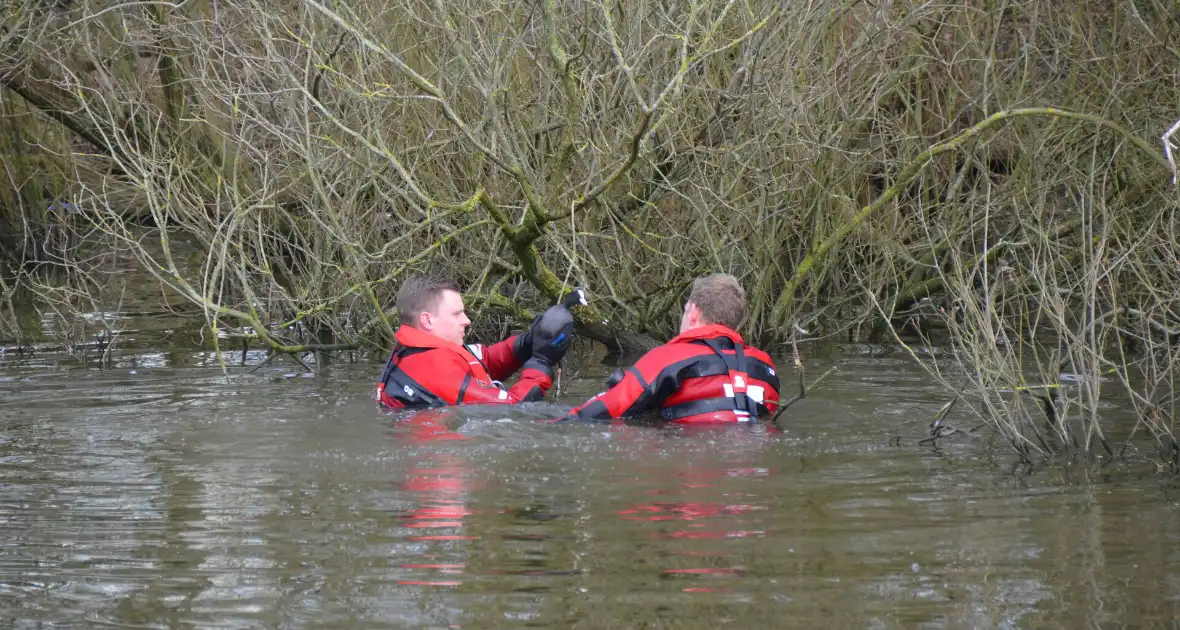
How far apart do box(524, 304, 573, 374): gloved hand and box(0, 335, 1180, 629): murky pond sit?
495 millimetres

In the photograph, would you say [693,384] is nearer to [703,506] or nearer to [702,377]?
[702,377]

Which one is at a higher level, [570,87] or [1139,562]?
[570,87]

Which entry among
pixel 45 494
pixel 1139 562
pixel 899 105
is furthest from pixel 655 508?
pixel 899 105

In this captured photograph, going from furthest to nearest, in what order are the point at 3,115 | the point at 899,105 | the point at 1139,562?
the point at 3,115 < the point at 899,105 < the point at 1139,562

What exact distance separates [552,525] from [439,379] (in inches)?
93.0

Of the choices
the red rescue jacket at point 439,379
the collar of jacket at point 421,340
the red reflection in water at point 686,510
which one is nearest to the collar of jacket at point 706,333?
the red rescue jacket at point 439,379

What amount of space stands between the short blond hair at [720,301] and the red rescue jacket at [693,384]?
7 centimetres

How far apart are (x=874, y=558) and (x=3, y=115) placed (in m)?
11.0

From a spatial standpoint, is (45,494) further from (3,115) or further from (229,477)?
(3,115)

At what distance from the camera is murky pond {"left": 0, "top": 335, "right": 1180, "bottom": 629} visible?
439cm

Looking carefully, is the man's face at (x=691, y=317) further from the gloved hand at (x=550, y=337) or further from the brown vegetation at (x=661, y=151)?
the brown vegetation at (x=661, y=151)

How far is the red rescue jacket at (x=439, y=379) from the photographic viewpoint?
7691mm

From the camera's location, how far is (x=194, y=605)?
447 cm

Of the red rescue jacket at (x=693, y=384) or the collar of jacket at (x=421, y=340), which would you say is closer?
the red rescue jacket at (x=693, y=384)
